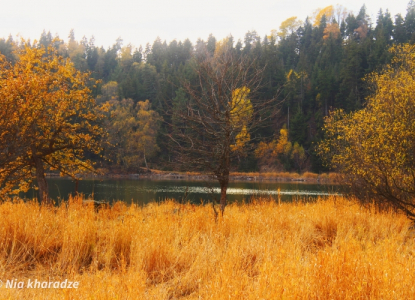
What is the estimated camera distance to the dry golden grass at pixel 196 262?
2.94 meters

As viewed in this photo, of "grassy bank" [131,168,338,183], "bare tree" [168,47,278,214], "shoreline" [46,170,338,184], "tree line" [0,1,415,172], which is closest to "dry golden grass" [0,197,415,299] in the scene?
"bare tree" [168,47,278,214]

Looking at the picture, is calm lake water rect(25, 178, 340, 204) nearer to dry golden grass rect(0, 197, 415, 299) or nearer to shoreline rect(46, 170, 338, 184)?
dry golden grass rect(0, 197, 415, 299)

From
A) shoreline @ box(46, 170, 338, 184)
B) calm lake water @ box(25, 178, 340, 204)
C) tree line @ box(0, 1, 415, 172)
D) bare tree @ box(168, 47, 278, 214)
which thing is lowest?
shoreline @ box(46, 170, 338, 184)

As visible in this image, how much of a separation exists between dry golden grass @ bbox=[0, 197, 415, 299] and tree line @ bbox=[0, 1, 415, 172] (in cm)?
3504

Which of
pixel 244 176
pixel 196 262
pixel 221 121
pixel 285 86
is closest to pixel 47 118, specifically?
pixel 221 121

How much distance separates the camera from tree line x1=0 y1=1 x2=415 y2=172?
188 ft

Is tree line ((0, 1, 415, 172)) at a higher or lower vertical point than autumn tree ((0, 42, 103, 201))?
higher

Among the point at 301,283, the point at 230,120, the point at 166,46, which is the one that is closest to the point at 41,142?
the point at 230,120

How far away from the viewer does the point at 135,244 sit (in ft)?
15.3

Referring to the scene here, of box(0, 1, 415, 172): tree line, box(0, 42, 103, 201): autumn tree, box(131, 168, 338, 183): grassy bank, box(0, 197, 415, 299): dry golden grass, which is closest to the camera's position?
box(0, 197, 415, 299): dry golden grass

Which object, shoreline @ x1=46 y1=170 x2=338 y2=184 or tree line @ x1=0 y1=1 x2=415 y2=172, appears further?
tree line @ x1=0 y1=1 x2=415 y2=172

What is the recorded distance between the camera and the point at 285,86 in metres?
56.2

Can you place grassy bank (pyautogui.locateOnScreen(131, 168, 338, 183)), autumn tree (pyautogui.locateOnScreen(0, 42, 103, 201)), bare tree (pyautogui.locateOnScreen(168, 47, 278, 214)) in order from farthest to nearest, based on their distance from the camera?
grassy bank (pyautogui.locateOnScreen(131, 168, 338, 183)), autumn tree (pyautogui.locateOnScreen(0, 42, 103, 201)), bare tree (pyautogui.locateOnScreen(168, 47, 278, 214))

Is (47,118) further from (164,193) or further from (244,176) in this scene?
(244,176)
